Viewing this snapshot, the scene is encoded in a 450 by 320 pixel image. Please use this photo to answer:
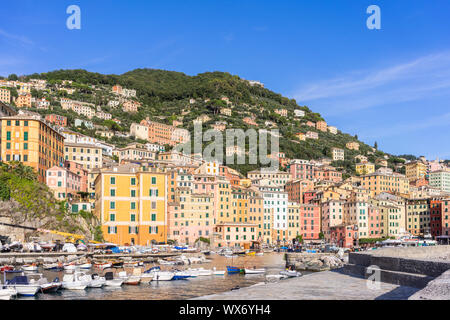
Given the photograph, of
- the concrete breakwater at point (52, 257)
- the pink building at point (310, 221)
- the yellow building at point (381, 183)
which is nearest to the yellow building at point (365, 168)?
the yellow building at point (381, 183)

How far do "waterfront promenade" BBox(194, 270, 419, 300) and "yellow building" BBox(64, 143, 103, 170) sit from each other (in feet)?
282

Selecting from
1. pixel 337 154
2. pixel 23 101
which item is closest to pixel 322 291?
pixel 23 101

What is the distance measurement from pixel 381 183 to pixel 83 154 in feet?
274

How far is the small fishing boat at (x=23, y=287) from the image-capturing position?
33.1 meters

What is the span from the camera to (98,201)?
73.8 metres

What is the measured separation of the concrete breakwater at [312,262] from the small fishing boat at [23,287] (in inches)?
1275

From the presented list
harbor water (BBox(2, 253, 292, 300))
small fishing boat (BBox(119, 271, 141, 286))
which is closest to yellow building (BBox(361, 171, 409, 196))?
harbor water (BBox(2, 253, 292, 300))

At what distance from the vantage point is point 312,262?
61156 millimetres

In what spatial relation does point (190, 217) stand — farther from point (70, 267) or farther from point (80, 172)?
point (70, 267)

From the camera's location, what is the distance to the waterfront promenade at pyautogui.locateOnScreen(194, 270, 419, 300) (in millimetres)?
13414

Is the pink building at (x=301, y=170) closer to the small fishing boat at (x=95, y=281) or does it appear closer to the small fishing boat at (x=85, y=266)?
the small fishing boat at (x=85, y=266)

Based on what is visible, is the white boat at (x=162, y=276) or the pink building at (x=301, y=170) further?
the pink building at (x=301, y=170)

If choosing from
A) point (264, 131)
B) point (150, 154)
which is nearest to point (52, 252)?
point (150, 154)
